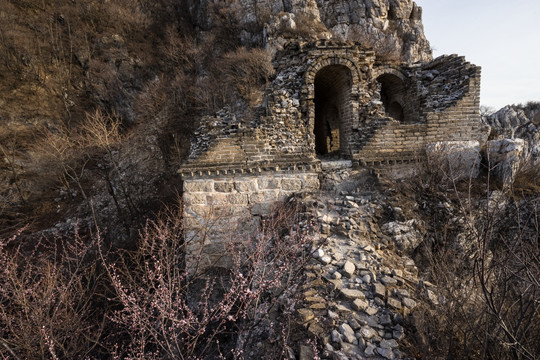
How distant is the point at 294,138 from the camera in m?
6.14

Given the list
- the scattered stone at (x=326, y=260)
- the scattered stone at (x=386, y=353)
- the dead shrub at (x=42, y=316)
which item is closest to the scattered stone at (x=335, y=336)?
the scattered stone at (x=386, y=353)

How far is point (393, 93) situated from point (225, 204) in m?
7.97

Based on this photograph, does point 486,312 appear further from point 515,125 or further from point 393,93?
point 515,125

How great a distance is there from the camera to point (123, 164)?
1323 cm

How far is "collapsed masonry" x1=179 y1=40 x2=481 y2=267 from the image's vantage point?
17.9ft

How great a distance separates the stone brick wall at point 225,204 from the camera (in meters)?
5.40

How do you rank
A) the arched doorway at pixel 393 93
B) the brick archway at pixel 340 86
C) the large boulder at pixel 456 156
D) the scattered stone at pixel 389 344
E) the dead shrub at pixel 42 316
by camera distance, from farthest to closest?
the arched doorway at pixel 393 93
the brick archway at pixel 340 86
the large boulder at pixel 456 156
the dead shrub at pixel 42 316
the scattered stone at pixel 389 344

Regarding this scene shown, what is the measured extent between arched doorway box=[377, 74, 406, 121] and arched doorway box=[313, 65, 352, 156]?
1.98 metres

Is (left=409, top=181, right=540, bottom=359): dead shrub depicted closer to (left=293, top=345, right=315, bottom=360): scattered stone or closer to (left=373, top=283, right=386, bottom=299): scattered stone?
(left=373, top=283, right=386, bottom=299): scattered stone

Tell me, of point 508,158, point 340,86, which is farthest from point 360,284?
point 340,86

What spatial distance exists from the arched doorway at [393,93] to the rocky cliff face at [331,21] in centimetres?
784

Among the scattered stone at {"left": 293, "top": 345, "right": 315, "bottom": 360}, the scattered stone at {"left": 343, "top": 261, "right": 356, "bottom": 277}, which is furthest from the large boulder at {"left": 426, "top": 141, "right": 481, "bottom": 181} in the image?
the scattered stone at {"left": 293, "top": 345, "right": 315, "bottom": 360}

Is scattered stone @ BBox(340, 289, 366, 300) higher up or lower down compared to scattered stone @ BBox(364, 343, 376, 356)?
higher up

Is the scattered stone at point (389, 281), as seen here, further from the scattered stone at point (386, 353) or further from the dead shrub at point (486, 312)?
the scattered stone at point (386, 353)
